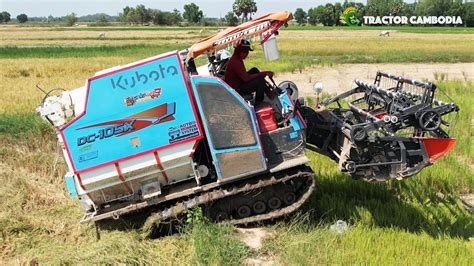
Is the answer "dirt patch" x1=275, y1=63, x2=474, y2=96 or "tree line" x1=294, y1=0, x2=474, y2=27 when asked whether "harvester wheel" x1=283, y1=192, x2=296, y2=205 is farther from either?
"tree line" x1=294, y1=0, x2=474, y2=27

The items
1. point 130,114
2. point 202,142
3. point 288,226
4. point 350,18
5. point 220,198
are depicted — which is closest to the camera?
point 130,114

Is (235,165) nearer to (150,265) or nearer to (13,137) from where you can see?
(150,265)

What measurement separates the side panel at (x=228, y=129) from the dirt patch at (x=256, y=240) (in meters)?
0.85

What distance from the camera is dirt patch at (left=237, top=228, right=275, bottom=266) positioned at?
6.00 m

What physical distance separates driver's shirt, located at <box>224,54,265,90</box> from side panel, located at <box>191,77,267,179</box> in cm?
57

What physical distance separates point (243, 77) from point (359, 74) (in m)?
17.4

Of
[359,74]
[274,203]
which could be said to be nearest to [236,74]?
[274,203]

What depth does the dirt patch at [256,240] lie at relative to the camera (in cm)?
600

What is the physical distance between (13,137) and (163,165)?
564cm

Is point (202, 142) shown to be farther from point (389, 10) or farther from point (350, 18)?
point (389, 10)

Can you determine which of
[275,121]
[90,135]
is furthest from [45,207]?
[275,121]

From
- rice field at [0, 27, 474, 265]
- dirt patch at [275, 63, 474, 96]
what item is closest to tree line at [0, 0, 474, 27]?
dirt patch at [275, 63, 474, 96]

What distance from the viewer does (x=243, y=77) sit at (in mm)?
6773

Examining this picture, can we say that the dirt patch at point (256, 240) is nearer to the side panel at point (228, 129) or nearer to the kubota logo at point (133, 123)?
the side panel at point (228, 129)
